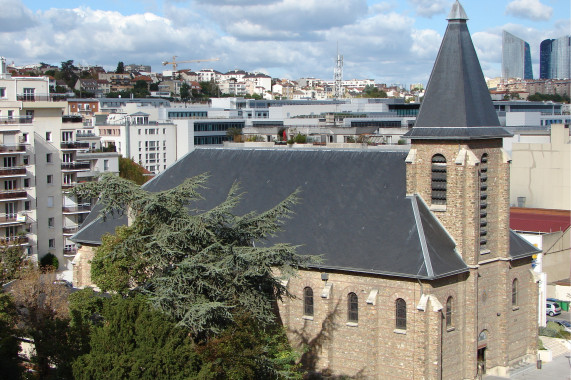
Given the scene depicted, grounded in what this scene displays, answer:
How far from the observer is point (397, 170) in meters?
45.2

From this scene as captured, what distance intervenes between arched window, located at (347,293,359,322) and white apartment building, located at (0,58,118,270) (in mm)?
29498

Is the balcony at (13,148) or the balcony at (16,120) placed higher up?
the balcony at (16,120)

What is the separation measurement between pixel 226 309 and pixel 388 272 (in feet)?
42.2

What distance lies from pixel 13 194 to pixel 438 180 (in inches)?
1404

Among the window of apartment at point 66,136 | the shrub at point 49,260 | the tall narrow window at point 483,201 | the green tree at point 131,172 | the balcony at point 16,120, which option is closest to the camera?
the tall narrow window at point 483,201

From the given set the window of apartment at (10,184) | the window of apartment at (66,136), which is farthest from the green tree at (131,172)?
the window of apartment at (10,184)

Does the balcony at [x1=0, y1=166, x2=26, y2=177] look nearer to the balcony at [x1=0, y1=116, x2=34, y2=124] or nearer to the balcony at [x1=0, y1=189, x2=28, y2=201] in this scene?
the balcony at [x1=0, y1=189, x2=28, y2=201]

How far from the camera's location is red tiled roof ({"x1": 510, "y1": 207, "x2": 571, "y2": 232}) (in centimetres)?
6694

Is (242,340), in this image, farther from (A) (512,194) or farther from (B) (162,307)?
(A) (512,194)

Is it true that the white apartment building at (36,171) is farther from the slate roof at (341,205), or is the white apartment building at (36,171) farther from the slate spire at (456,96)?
the slate spire at (456,96)

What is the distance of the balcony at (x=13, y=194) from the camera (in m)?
63.8

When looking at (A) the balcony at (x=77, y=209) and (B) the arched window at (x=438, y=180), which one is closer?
(B) the arched window at (x=438, y=180)

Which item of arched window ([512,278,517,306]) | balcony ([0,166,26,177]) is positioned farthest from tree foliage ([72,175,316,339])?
balcony ([0,166,26,177])

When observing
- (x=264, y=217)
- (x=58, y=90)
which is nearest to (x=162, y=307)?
(x=264, y=217)
